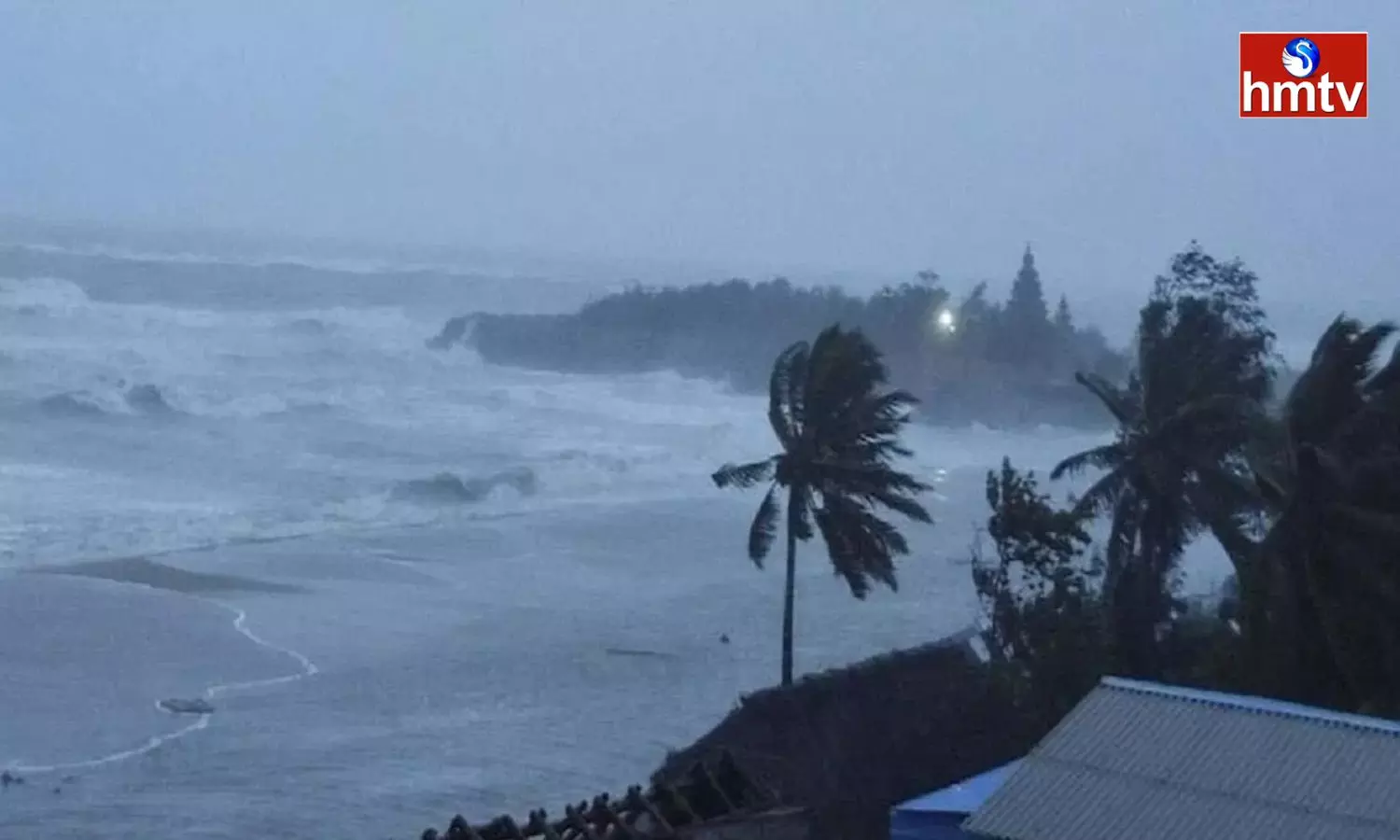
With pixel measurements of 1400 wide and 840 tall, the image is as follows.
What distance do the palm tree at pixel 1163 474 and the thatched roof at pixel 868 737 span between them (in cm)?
137

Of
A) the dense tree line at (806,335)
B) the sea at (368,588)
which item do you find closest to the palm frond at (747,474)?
the sea at (368,588)

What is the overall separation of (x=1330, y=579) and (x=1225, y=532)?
88.4 inches

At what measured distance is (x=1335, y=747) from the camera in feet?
29.1

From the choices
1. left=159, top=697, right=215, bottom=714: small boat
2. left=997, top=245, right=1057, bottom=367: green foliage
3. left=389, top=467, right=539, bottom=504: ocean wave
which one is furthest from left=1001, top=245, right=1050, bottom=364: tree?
left=159, top=697, right=215, bottom=714: small boat

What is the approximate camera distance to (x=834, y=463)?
16.7m

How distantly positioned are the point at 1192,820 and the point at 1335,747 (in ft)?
3.48

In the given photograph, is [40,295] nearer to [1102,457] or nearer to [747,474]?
[747,474]

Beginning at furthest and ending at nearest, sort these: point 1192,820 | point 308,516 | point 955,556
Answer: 1. point 308,516
2. point 955,556
3. point 1192,820

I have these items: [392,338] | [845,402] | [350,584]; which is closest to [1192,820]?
[845,402]

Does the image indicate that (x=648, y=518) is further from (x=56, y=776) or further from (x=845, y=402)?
(x=56, y=776)

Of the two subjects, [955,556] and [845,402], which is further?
[955,556]

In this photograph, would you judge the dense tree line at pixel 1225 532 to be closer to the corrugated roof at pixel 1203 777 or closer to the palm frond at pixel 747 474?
the palm frond at pixel 747 474

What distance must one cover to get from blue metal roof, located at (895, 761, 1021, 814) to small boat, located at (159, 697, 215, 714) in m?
7.81

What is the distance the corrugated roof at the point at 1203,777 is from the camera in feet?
27.2
